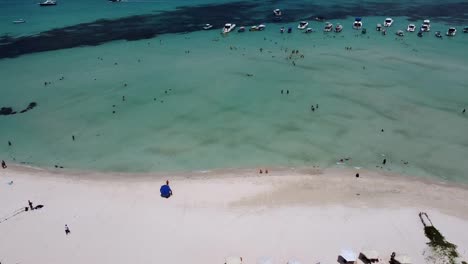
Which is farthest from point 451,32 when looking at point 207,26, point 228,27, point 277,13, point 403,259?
point 403,259

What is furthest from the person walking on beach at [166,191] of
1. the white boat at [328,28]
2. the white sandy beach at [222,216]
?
the white boat at [328,28]

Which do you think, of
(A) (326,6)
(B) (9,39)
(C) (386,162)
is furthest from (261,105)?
(A) (326,6)

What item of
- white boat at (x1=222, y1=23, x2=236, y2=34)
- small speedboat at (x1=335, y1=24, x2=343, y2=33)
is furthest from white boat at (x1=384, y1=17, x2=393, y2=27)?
white boat at (x1=222, y1=23, x2=236, y2=34)

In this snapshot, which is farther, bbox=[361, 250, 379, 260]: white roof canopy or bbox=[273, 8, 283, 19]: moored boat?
bbox=[273, 8, 283, 19]: moored boat

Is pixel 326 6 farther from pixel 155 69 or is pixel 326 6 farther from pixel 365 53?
pixel 155 69

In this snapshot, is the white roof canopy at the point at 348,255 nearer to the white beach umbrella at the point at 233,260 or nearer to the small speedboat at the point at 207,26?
the white beach umbrella at the point at 233,260

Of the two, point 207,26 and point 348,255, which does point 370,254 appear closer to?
point 348,255

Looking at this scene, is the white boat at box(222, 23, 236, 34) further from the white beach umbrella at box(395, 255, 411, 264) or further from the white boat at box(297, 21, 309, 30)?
the white beach umbrella at box(395, 255, 411, 264)
